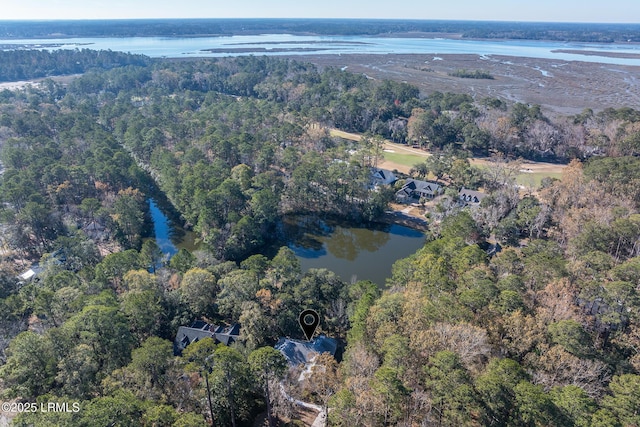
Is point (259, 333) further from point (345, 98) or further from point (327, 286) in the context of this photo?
point (345, 98)

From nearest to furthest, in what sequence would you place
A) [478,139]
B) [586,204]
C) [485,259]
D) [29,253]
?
[485,259], [29,253], [586,204], [478,139]

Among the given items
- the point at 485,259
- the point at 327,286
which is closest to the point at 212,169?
the point at 327,286

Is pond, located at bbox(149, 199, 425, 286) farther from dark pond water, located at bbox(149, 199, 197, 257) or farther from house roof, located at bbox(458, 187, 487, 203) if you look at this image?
house roof, located at bbox(458, 187, 487, 203)

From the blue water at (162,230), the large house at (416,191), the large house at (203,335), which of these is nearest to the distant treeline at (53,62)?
the blue water at (162,230)

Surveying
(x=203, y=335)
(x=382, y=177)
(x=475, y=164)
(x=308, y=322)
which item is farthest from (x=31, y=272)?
(x=475, y=164)

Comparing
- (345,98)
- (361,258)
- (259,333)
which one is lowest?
(361,258)

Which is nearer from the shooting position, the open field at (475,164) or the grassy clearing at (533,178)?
the grassy clearing at (533,178)

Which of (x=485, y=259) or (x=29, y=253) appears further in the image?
(x=29, y=253)

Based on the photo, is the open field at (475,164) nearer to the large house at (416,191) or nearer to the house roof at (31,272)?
the large house at (416,191)

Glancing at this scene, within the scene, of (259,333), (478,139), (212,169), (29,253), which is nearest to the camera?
(259,333)
